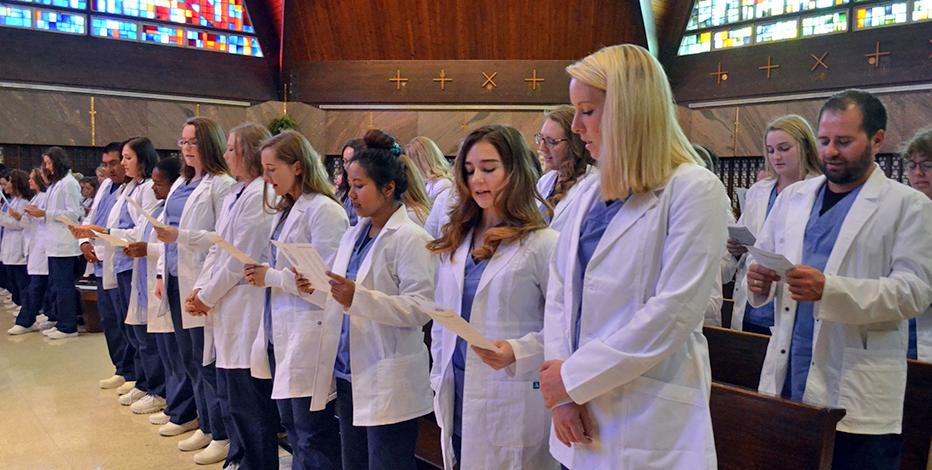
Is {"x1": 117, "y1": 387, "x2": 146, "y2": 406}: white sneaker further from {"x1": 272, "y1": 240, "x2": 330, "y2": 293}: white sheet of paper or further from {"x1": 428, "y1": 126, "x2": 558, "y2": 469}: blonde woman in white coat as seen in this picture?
{"x1": 428, "y1": 126, "x2": 558, "y2": 469}: blonde woman in white coat

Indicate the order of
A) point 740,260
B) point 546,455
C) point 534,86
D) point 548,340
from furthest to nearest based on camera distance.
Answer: point 534,86
point 740,260
point 546,455
point 548,340

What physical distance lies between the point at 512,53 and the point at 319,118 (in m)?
3.65

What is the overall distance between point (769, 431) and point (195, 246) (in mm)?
3063

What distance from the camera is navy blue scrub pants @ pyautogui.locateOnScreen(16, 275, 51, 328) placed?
7.97 meters

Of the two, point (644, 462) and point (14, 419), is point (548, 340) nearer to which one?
point (644, 462)

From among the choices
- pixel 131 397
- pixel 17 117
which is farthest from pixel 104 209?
pixel 17 117

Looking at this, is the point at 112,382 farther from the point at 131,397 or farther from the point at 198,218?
the point at 198,218

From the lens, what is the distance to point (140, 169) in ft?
17.2

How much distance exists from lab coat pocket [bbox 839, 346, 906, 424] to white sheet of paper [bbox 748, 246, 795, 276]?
37 cm

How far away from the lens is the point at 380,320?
2.53 m

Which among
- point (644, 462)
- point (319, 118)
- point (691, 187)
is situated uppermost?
point (319, 118)

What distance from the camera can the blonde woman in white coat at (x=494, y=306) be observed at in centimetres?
217

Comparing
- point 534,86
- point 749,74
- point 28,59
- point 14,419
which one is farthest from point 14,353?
point 749,74

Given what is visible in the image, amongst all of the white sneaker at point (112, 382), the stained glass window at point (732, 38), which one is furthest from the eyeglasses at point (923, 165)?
the stained glass window at point (732, 38)
